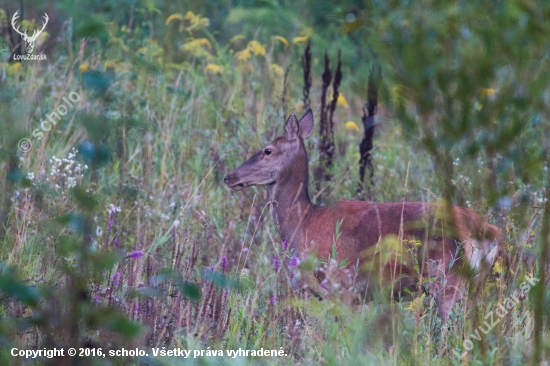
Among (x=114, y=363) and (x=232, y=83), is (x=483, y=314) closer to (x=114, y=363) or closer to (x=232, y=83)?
(x=114, y=363)

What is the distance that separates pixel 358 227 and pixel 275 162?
91 centimetres

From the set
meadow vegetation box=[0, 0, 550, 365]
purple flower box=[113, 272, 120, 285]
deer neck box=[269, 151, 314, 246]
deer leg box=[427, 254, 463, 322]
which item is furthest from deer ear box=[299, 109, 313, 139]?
purple flower box=[113, 272, 120, 285]

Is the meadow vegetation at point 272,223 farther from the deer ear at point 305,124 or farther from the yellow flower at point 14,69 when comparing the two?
the deer ear at point 305,124

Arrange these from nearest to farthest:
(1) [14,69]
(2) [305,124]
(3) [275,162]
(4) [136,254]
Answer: (4) [136,254] < (3) [275,162] < (2) [305,124] < (1) [14,69]

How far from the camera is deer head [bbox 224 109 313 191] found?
5566 millimetres

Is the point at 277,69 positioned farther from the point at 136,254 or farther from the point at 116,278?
the point at 136,254

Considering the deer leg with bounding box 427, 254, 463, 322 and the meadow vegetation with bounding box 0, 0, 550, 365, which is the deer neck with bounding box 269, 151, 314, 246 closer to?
the meadow vegetation with bounding box 0, 0, 550, 365

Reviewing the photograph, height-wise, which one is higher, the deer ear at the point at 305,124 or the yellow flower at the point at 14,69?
the yellow flower at the point at 14,69

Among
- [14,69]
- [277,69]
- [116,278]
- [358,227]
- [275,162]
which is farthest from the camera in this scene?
[277,69]

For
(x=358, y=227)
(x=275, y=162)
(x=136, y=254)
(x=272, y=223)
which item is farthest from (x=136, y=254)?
(x=272, y=223)

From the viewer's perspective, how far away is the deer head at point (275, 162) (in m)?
5.57

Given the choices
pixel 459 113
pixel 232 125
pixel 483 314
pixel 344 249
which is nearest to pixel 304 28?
pixel 232 125

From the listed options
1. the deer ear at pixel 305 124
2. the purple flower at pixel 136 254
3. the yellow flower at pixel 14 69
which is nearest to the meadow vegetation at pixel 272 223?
the purple flower at pixel 136 254

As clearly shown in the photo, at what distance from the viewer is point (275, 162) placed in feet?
18.4
